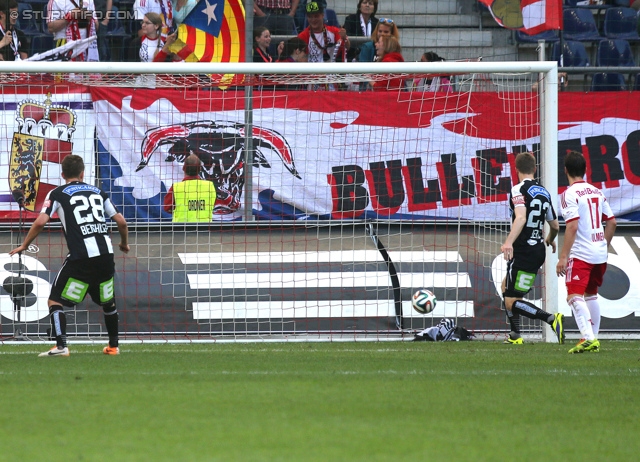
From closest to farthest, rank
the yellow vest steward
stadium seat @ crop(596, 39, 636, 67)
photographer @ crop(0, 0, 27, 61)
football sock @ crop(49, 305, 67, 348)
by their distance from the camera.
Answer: football sock @ crop(49, 305, 67, 348) → the yellow vest steward → photographer @ crop(0, 0, 27, 61) → stadium seat @ crop(596, 39, 636, 67)

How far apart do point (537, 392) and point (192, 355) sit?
361 cm

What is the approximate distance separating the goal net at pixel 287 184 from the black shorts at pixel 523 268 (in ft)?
2.23

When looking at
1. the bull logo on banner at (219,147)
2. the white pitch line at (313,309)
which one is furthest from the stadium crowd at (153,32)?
the white pitch line at (313,309)

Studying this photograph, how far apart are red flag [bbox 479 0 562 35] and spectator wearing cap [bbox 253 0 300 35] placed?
3064 mm

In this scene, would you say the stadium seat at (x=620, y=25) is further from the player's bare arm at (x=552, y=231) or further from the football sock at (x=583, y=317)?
the football sock at (x=583, y=317)

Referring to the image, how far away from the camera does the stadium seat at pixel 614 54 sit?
17.0 m

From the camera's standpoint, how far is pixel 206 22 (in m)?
13.9

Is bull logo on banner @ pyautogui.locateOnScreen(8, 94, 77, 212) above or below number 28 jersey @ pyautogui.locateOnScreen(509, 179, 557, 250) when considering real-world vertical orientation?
above

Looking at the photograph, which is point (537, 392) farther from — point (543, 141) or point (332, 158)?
point (332, 158)

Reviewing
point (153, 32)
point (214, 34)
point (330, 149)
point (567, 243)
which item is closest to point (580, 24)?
point (330, 149)

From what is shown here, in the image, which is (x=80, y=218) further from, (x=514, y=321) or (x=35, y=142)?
(x=514, y=321)

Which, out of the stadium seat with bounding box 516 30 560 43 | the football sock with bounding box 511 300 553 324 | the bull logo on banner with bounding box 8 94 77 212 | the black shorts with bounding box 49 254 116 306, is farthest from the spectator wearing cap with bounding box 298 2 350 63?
the black shorts with bounding box 49 254 116 306

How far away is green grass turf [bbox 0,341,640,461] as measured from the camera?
4758 millimetres

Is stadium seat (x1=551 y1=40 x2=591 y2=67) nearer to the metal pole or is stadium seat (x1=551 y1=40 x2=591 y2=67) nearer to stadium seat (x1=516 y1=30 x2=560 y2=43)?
stadium seat (x1=516 y1=30 x2=560 y2=43)
